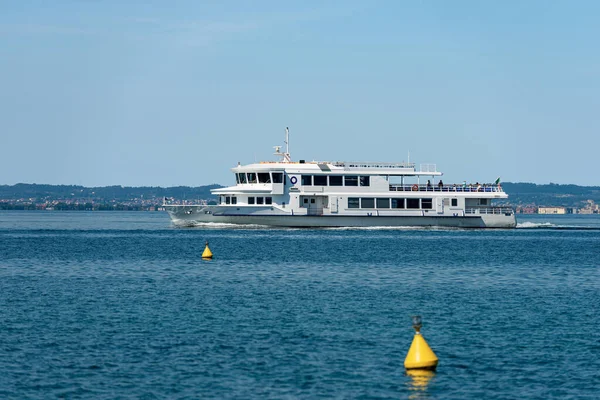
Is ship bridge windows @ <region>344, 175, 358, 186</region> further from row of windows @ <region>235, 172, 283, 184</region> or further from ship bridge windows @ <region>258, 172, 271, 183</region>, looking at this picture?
ship bridge windows @ <region>258, 172, 271, 183</region>

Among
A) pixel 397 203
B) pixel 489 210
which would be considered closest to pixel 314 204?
pixel 397 203

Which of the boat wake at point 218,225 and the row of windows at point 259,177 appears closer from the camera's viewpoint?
the row of windows at point 259,177

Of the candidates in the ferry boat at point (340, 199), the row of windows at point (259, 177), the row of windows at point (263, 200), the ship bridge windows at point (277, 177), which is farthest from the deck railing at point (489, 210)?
the row of windows at point (263, 200)

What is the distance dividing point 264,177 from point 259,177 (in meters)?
0.49

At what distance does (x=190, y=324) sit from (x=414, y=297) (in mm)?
10867

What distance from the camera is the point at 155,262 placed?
53.3 m

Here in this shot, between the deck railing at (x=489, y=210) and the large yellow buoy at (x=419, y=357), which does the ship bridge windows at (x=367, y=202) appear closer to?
the deck railing at (x=489, y=210)

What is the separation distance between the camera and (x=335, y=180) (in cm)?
8425

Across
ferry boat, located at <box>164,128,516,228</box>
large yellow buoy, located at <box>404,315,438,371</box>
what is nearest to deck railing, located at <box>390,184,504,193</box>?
ferry boat, located at <box>164,128,516,228</box>

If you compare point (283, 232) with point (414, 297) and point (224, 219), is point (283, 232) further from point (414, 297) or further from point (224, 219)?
point (414, 297)

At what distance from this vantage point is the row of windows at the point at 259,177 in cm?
8194

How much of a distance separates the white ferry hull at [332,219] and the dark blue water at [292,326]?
24779 millimetres

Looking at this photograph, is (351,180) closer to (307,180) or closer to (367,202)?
(367,202)

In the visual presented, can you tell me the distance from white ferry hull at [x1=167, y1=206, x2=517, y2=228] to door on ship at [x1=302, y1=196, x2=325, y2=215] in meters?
0.64
